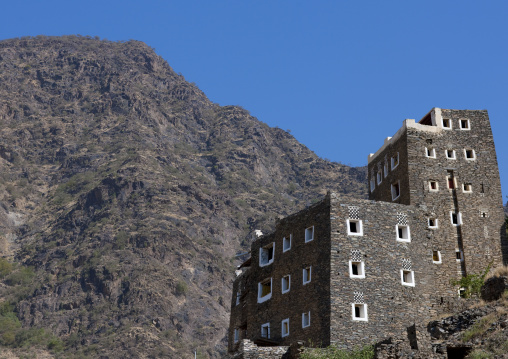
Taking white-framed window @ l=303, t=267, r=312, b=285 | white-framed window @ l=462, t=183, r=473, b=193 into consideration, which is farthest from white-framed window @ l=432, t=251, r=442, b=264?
white-framed window @ l=303, t=267, r=312, b=285

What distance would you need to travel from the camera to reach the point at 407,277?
5569 centimetres

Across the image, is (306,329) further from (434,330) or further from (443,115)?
(443,115)

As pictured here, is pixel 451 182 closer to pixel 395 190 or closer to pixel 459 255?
pixel 395 190

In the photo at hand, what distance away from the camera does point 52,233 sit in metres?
189

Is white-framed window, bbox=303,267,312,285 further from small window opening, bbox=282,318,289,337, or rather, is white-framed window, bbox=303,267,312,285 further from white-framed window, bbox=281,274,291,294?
small window opening, bbox=282,318,289,337

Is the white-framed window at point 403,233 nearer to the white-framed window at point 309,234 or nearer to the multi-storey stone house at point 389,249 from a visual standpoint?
the multi-storey stone house at point 389,249

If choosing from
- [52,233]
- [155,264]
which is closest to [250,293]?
[155,264]

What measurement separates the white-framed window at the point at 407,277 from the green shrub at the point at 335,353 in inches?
273

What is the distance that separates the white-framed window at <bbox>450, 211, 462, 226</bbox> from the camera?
65250 millimetres

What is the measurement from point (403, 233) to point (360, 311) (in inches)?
297

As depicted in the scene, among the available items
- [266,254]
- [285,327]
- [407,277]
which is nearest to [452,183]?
[407,277]

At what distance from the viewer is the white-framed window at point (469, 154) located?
68438mm

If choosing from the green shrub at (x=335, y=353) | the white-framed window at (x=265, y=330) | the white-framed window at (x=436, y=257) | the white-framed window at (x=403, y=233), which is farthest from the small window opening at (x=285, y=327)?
the white-framed window at (x=436, y=257)

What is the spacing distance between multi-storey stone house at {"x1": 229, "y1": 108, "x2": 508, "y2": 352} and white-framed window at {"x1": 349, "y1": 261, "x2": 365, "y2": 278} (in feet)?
0.23
